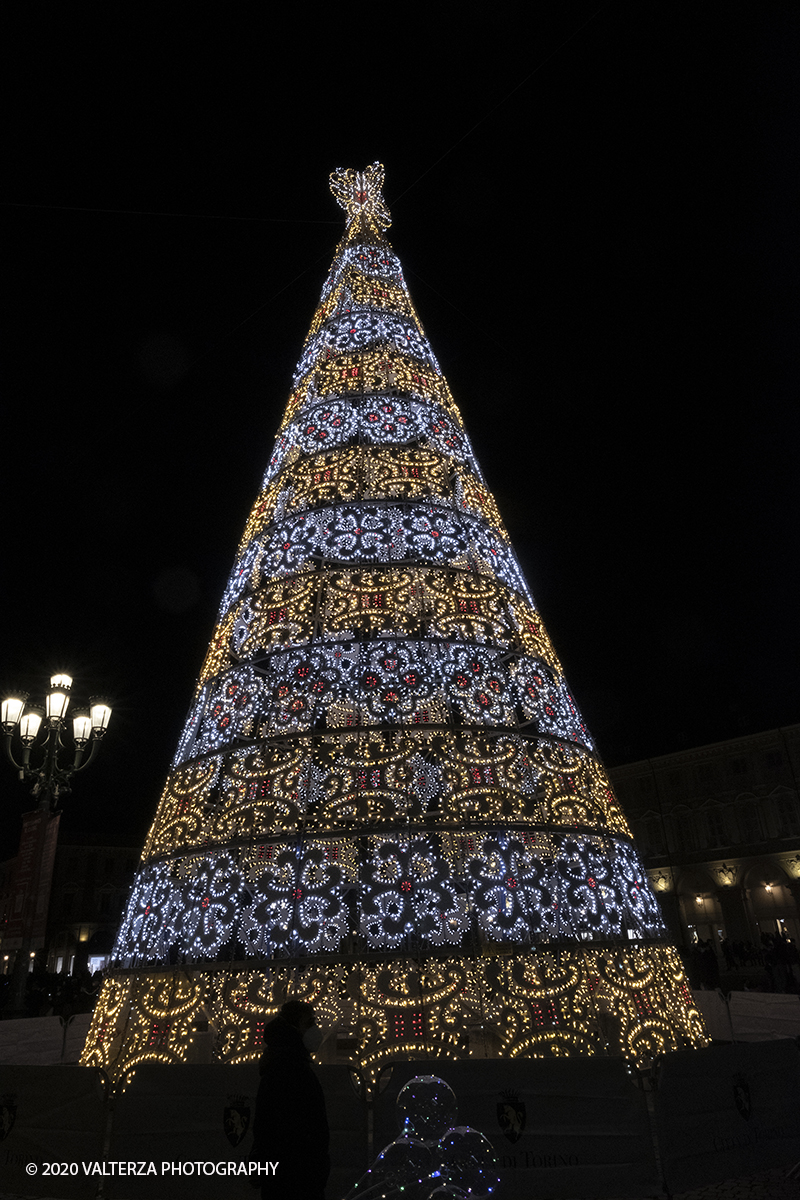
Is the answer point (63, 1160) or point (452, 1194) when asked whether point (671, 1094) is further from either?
point (63, 1160)

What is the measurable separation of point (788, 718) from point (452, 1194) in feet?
119

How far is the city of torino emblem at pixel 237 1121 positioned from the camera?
3881 mm

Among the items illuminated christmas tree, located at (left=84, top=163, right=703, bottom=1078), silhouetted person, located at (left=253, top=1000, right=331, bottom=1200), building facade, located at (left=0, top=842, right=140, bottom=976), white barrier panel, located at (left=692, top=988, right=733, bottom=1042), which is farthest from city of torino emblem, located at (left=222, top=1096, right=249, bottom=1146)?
building facade, located at (left=0, top=842, right=140, bottom=976)

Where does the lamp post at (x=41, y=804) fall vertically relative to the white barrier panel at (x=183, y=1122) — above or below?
above

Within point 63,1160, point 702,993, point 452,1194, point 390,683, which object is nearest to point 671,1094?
point 452,1194

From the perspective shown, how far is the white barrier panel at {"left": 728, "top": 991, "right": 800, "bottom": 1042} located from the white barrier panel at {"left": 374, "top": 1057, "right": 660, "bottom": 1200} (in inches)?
122

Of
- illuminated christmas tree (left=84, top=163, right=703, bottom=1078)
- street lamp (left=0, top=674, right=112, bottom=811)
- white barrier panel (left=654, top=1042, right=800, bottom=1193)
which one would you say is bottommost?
white barrier panel (left=654, top=1042, right=800, bottom=1193)

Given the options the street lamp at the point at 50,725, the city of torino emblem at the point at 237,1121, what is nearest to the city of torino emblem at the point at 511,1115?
the city of torino emblem at the point at 237,1121

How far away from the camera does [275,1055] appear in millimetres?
3096

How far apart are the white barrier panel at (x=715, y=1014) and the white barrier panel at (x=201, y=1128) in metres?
4.72

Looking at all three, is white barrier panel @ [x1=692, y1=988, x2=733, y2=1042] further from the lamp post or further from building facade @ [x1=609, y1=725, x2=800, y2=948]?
building facade @ [x1=609, y1=725, x2=800, y2=948]

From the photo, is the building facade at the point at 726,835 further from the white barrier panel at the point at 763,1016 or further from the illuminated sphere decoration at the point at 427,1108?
the illuminated sphere decoration at the point at 427,1108

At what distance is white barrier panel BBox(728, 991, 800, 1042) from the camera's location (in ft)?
22.8

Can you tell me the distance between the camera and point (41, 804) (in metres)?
10.4
